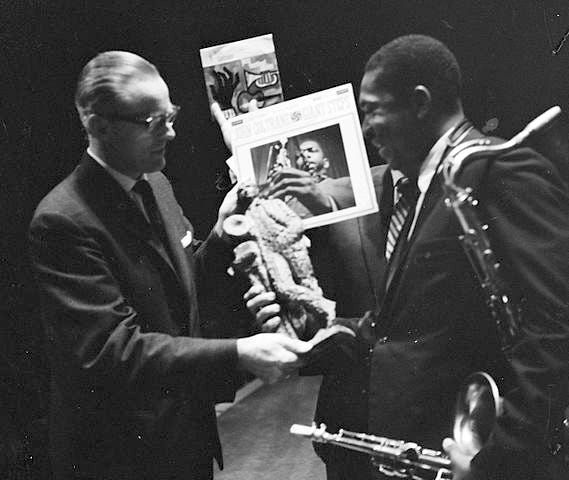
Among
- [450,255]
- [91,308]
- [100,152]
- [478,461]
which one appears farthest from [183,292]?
[478,461]

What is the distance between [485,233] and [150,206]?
81 cm

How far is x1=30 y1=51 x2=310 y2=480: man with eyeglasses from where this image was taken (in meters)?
1.75

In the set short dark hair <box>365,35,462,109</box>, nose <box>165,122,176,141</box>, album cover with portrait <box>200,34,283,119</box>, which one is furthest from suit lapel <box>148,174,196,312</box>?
short dark hair <box>365,35,462,109</box>

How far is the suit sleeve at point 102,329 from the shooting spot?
1.73m

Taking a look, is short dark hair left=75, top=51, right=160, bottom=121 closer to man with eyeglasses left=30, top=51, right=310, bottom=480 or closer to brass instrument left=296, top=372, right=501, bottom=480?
man with eyeglasses left=30, top=51, right=310, bottom=480

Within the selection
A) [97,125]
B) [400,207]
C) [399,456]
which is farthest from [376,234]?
[97,125]

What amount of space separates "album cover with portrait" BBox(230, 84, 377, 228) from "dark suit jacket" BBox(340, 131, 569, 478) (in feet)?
0.60

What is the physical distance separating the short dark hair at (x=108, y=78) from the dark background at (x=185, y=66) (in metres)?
0.07

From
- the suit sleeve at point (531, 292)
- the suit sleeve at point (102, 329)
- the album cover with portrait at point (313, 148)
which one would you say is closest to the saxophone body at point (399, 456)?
the suit sleeve at point (531, 292)

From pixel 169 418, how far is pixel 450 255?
0.80 m

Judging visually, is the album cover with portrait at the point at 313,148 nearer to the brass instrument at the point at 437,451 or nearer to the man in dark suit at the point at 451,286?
the man in dark suit at the point at 451,286

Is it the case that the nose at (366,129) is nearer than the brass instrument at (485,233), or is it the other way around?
the brass instrument at (485,233)

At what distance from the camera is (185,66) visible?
188 cm

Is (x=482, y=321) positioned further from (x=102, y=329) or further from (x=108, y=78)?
(x=108, y=78)
